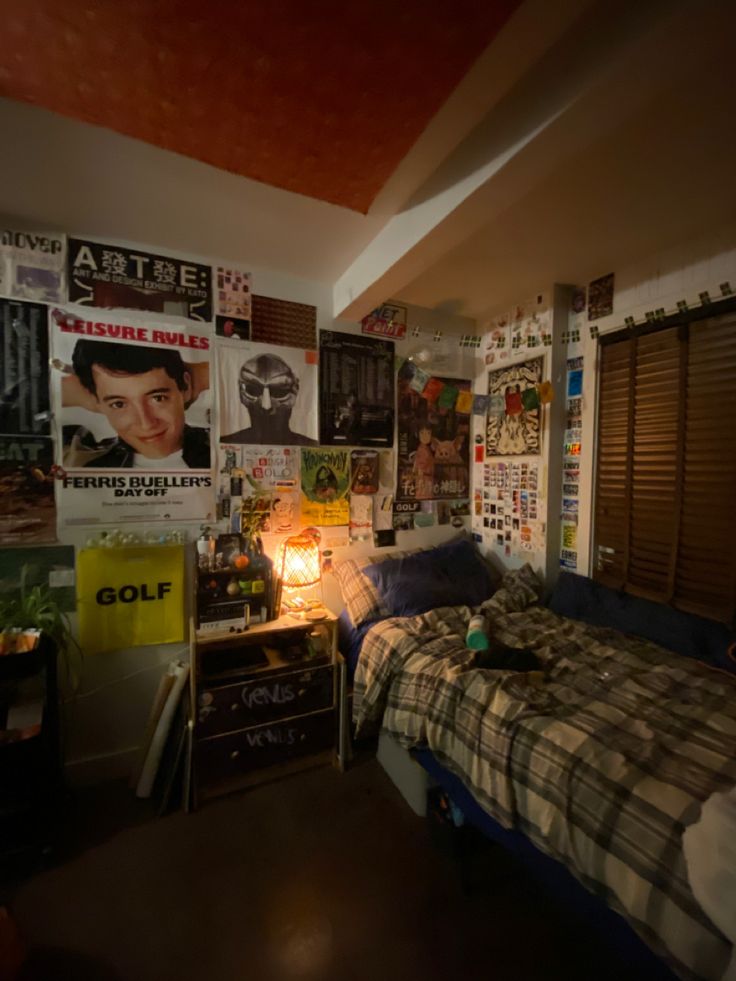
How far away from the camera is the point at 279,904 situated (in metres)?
1.34

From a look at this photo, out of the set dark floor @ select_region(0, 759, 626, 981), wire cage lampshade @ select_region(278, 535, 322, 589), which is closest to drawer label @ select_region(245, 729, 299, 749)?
dark floor @ select_region(0, 759, 626, 981)

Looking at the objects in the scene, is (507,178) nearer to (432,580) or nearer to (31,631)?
(432,580)

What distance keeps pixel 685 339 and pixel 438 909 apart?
97.5 inches

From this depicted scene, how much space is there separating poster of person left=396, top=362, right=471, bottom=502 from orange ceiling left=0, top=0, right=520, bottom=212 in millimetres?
1396

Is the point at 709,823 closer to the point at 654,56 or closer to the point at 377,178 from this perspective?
the point at 654,56

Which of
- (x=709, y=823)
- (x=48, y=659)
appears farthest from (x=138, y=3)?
(x=709, y=823)

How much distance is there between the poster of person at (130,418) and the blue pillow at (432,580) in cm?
103

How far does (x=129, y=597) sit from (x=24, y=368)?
111 centimetres

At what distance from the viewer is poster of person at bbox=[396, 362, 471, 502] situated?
2516 millimetres

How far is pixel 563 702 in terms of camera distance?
52.1 inches

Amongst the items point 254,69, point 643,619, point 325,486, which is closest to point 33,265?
point 254,69

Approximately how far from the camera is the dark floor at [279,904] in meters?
1.17

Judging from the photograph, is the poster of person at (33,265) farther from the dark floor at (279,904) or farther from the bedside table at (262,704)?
the dark floor at (279,904)

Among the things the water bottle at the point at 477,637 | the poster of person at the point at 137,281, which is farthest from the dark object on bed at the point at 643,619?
the poster of person at the point at 137,281
